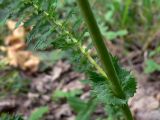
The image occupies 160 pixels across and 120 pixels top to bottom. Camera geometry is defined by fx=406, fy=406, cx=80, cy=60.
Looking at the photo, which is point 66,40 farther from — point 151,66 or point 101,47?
point 151,66

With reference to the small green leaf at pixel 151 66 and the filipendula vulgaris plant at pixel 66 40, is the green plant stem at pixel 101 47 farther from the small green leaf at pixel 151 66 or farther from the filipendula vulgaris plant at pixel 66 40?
the small green leaf at pixel 151 66

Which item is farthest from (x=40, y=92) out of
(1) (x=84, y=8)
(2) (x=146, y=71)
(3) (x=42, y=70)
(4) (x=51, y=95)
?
(1) (x=84, y=8)

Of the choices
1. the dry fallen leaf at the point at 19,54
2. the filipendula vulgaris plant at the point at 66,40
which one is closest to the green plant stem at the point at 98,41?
the filipendula vulgaris plant at the point at 66,40

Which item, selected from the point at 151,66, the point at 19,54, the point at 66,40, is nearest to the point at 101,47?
the point at 66,40

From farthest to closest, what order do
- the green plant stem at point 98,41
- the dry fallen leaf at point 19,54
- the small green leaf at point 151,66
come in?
the dry fallen leaf at point 19,54 → the small green leaf at point 151,66 → the green plant stem at point 98,41

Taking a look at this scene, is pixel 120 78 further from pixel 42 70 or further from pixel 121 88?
pixel 42 70

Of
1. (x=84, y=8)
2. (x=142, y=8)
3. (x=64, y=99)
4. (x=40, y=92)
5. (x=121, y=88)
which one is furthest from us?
(x=142, y=8)

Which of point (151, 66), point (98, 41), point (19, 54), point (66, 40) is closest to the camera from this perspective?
point (98, 41)

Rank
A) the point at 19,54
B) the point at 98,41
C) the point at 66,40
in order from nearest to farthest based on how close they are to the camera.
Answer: the point at 98,41 < the point at 66,40 < the point at 19,54
